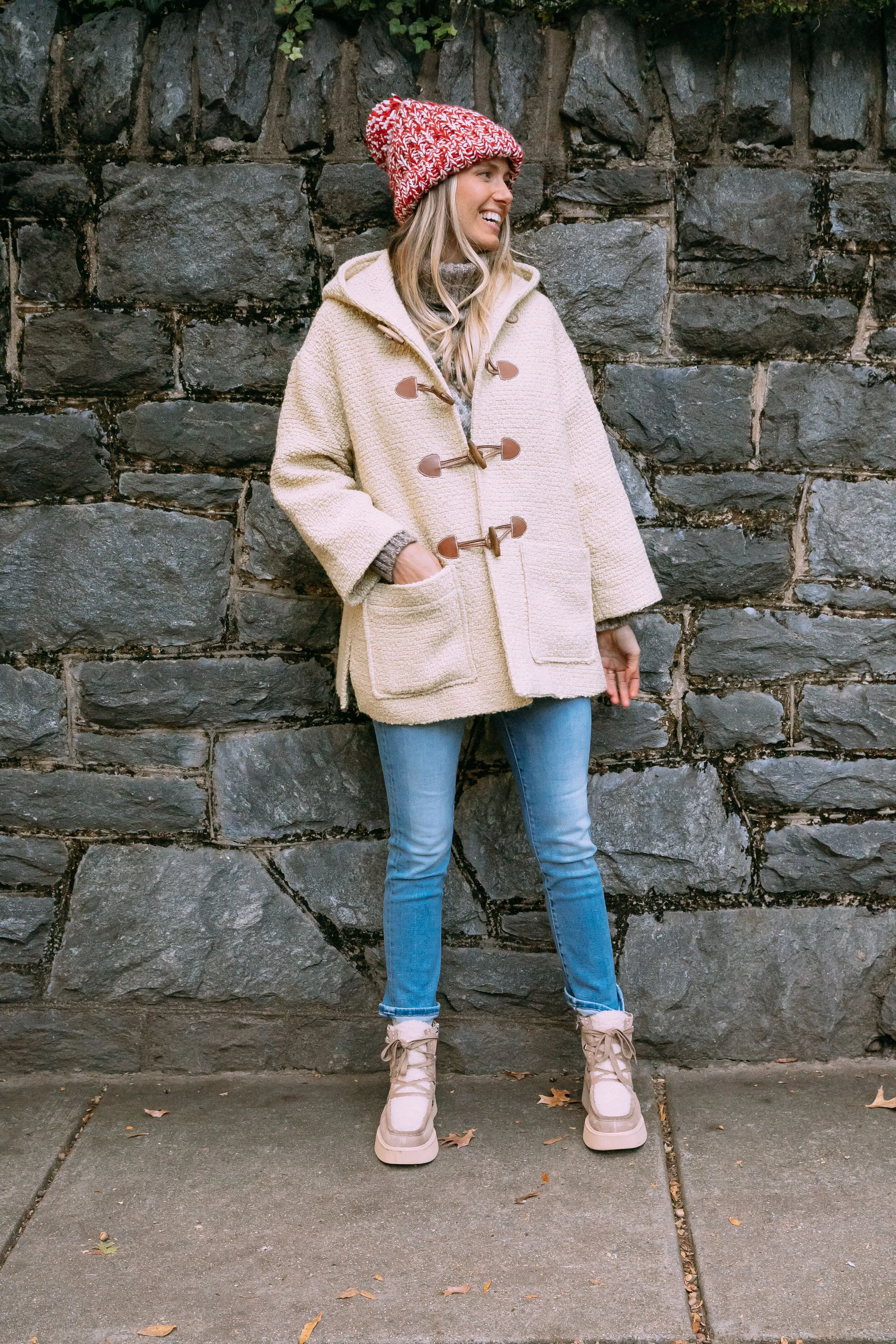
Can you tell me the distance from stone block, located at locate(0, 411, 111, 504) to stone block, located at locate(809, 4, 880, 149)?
173cm

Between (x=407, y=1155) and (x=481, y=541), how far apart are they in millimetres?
1258

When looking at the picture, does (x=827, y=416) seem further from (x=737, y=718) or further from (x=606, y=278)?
(x=737, y=718)

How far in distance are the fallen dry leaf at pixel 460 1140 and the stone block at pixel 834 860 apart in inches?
34.7

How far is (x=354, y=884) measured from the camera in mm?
2773

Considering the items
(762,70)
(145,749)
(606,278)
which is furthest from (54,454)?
(762,70)

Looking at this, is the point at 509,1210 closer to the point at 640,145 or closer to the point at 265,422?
the point at 265,422

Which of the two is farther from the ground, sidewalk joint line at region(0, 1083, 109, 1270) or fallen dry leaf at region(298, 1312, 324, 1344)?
fallen dry leaf at region(298, 1312, 324, 1344)

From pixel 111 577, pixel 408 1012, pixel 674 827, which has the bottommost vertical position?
pixel 408 1012

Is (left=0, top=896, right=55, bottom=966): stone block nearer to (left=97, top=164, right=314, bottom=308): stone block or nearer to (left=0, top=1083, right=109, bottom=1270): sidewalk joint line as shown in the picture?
(left=0, top=1083, right=109, bottom=1270): sidewalk joint line

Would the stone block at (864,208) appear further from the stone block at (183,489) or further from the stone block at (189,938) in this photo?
the stone block at (189,938)

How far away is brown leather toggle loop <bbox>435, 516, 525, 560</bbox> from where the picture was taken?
7.61ft

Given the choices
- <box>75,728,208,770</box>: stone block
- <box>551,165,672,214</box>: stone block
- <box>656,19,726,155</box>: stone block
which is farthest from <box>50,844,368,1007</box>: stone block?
<box>656,19,726,155</box>: stone block

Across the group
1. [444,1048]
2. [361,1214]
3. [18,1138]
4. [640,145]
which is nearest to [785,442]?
[640,145]

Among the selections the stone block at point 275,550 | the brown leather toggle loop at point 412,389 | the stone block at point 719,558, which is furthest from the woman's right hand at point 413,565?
the stone block at point 719,558
